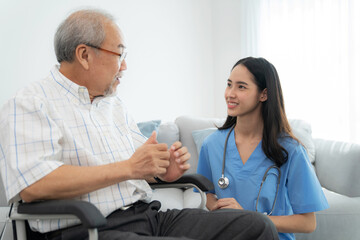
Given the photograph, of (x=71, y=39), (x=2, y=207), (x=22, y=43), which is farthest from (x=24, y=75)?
(x=71, y=39)

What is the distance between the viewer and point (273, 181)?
150 centimetres

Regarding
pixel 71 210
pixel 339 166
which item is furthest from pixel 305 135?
pixel 71 210

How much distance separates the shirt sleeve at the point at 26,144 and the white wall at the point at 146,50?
1820 millimetres

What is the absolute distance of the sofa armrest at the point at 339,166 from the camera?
7.63 feet

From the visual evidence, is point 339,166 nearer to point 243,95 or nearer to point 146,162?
point 243,95

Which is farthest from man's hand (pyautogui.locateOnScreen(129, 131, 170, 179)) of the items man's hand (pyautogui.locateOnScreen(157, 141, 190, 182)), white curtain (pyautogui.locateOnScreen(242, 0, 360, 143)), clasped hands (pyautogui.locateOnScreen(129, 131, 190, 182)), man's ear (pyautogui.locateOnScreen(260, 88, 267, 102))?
white curtain (pyautogui.locateOnScreen(242, 0, 360, 143))

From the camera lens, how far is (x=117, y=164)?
116 centimetres

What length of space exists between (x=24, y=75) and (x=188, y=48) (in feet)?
5.77

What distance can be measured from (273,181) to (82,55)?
2.81ft

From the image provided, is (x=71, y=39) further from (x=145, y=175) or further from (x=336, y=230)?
(x=336, y=230)

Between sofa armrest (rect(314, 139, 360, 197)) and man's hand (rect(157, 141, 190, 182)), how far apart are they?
140 cm

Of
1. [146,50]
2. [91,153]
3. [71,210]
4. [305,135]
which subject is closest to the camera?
[71,210]

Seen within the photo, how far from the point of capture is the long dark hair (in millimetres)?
1505

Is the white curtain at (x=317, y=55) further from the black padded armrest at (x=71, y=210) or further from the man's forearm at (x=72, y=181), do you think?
the black padded armrest at (x=71, y=210)
